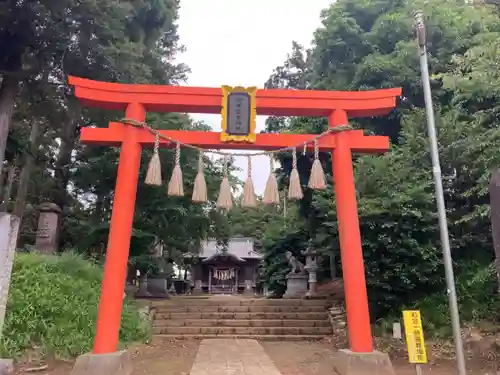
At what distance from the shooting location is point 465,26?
1348cm

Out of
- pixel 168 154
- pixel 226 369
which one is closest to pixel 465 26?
pixel 168 154

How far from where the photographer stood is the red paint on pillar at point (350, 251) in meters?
6.55

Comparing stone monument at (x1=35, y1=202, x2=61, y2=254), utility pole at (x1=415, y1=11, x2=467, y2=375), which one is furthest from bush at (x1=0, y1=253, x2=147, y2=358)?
utility pole at (x1=415, y1=11, x2=467, y2=375)

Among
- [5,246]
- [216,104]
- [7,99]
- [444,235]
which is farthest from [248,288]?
[5,246]

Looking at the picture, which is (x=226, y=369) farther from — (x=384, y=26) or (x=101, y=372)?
(x=384, y=26)

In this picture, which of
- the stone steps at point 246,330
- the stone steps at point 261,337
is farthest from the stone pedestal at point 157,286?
the stone steps at point 261,337

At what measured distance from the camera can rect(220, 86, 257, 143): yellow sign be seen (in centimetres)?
723

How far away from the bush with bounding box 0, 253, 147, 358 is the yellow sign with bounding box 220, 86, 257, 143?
14.9ft

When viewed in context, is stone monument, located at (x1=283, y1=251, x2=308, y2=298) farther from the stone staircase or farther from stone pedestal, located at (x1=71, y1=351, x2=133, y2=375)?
stone pedestal, located at (x1=71, y1=351, x2=133, y2=375)

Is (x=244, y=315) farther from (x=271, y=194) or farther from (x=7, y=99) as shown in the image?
(x=7, y=99)

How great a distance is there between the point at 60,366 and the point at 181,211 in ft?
19.4

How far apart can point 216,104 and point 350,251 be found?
332 cm

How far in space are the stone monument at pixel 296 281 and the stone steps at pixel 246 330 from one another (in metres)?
4.49

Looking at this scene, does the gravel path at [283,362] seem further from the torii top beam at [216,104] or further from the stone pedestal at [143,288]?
the stone pedestal at [143,288]
